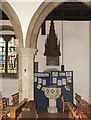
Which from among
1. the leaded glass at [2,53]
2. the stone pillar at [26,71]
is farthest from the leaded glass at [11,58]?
the stone pillar at [26,71]

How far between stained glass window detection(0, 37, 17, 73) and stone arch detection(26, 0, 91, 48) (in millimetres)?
5323

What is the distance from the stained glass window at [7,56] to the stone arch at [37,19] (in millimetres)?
5323

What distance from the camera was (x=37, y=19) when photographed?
682 cm

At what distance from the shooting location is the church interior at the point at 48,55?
6.80 m

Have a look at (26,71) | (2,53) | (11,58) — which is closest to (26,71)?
(26,71)

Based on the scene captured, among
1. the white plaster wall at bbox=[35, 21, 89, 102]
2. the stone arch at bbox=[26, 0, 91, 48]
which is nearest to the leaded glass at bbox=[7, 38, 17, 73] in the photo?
the white plaster wall at bbox=[35, 21, 89, 102]

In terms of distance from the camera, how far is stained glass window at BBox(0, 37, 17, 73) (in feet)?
39.4

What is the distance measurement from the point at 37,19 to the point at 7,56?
18.9 feet

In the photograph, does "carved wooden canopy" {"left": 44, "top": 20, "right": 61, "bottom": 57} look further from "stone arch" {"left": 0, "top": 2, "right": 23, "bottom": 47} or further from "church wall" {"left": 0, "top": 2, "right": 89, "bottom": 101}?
"church wall" {"left": 0, "top": 2, "right": 89, "bottom": 101}

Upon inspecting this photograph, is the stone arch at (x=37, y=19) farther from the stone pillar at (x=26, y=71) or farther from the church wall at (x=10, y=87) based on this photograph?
the church wall at (x=10, y=87)

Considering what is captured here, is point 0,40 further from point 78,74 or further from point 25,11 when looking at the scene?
point 25,11

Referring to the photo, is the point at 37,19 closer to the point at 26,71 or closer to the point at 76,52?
the point at 26,71

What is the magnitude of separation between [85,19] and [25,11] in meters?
4.83

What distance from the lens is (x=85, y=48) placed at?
35.8 feet
